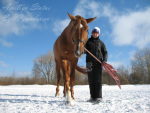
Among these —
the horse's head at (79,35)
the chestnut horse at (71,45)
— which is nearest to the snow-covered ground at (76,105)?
the chestnut horse at (71,45)

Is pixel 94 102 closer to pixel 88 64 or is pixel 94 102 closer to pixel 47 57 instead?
pixel 88 64

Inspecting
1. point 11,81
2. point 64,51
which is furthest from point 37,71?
point 64,51

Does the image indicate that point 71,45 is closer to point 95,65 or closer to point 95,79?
point 95,65

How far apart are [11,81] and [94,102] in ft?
82.7

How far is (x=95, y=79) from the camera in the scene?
118 inches

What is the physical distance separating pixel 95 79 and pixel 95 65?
337 millimetres

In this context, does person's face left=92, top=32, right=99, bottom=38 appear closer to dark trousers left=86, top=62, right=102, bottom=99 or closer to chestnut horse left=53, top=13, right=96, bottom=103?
chestnut horse left=53, top=13, right=96, bottom=103

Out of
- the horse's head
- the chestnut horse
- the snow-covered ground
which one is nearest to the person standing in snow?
the snow-covered ground

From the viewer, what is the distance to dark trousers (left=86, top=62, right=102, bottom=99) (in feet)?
9.76

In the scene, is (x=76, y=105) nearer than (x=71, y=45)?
Yes

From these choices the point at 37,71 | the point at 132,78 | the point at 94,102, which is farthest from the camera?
the point at 37,71

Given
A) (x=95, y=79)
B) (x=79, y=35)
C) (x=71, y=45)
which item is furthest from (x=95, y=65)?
(x=79, y=35)

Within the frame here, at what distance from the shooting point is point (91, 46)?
10.2 feet

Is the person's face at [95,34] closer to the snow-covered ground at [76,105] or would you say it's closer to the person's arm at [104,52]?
the person's arm at [104,52]
